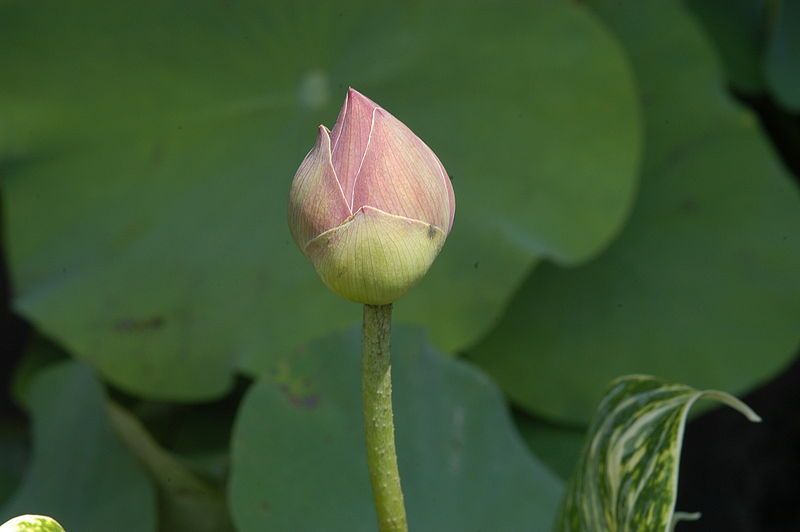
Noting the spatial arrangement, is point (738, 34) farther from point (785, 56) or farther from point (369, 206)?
point (369, 206)

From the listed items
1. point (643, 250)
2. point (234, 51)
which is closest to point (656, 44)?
point (643, 250)

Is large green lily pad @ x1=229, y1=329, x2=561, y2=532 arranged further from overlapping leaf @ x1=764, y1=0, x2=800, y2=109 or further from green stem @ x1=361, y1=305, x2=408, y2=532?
overlapping leaf @ x1=764, y1=0, x2=800, y2=109

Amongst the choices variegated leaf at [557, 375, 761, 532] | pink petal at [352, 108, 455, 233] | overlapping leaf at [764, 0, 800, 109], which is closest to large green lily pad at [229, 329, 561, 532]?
variegated leaf at [557, 375, 761, 532]

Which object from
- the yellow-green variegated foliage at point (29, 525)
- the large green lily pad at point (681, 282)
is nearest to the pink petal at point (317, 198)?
the yellow-green variegated foliage at point (29, 525)

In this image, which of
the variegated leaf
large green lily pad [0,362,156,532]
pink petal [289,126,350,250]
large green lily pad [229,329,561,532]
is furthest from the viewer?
large green lily pad [0,362,156,532]

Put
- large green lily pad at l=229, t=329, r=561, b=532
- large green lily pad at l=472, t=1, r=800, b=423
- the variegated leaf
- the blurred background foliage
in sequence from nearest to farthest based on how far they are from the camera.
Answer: the variegated leaf → large green lily pad at l=229, t=329, r=561, b=532 → the blurred background foliage → large green lily pad at l=472, t=1, r=800, b=423

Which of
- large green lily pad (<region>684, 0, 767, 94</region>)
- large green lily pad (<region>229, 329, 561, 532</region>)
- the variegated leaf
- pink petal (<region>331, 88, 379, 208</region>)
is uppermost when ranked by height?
pink petal (<region>331, 88, 379, 208</region>)

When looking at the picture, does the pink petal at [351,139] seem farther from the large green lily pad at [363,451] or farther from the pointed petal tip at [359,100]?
the large green lily pad at [363,451]
